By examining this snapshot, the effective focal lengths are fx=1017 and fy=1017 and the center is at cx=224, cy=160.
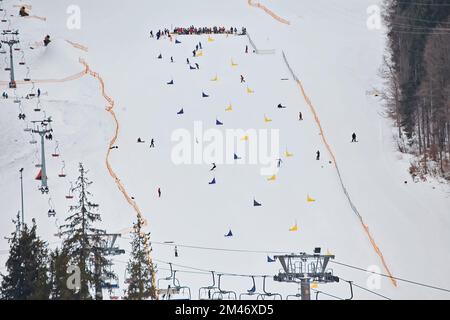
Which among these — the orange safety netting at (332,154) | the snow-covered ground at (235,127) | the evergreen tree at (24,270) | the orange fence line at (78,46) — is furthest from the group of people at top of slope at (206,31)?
the evergreen tree at (24,270)

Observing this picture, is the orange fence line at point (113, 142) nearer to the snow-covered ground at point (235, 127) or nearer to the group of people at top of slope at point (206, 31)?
the snow-covered ground at point (235, 127)

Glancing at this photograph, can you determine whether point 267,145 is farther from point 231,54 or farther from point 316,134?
point 231,54

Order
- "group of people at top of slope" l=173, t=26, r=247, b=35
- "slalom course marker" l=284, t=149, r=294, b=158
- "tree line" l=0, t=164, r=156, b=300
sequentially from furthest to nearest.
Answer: "group of people at top of slope" l=173, t=26, r=247, b=35
"slalom course marker" l=284, t=149, r=294, b=158
"tree line" l=0, t=164, r=156, b=300

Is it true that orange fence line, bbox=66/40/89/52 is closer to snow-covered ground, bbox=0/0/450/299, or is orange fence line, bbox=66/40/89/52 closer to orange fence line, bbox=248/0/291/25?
snow-covered ground, bbox=0/0/450/299

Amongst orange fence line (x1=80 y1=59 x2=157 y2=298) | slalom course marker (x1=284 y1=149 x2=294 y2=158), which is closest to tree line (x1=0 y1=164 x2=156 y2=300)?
orange fence line (x1=80 y1=59 x2=157 y2=298)

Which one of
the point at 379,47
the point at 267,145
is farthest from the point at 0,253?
the point at 379,47

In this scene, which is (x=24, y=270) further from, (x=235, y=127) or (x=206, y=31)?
(x=206, y=31)

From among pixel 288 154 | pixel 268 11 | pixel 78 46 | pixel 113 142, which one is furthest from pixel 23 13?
pixel 288 154
